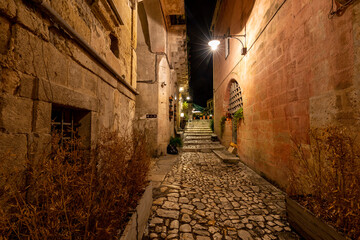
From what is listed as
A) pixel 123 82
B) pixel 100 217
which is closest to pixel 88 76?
pixel 123 82

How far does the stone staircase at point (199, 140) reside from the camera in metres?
8.67

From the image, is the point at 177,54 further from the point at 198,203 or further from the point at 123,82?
the point at 198,203

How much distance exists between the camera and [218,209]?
2.92 m

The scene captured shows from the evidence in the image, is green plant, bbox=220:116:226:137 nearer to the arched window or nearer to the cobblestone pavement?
the arched window

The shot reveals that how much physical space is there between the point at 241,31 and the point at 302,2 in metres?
3.57

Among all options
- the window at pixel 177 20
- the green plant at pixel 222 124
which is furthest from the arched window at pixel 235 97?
the window at pixel 177 20

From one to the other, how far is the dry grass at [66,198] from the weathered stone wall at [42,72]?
0.24 metres

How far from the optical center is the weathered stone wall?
1283 millimetres

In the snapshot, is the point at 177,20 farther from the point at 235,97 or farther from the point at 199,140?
the point at 199,140

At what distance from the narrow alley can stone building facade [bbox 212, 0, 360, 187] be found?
0.79m

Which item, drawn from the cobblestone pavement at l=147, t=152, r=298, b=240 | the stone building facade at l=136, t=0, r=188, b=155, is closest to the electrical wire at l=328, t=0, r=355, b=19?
the cobblestone pavement at l=147, t=152, r=298, b=240

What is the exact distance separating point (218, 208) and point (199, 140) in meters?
8.24

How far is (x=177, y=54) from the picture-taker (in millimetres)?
9461

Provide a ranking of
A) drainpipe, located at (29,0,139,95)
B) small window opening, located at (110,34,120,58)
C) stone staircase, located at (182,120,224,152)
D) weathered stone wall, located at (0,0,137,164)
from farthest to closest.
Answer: stone staircase, located at (182,120,224,152)
small window opening, located at (110,34,120,58)
drainpipe, located at (29,0,139,95)
weathered stone wall, located at (0,0,137,164)
